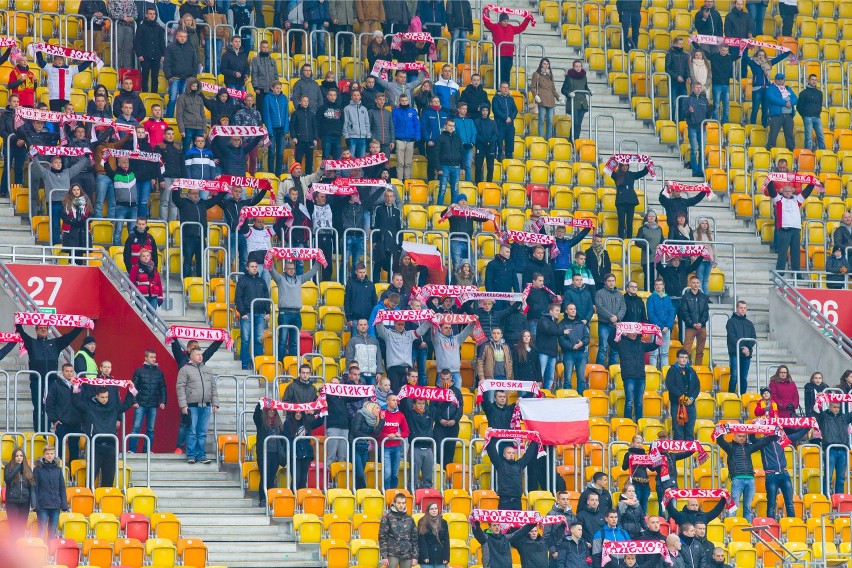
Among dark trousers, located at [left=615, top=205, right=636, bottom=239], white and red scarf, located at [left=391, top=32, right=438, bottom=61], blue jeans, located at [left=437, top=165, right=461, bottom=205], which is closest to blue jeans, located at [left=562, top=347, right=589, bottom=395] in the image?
dark trousers, located at [left=615, top=205, right=636, bottom=239]

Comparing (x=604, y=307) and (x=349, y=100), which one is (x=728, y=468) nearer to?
(x=604, y=307)

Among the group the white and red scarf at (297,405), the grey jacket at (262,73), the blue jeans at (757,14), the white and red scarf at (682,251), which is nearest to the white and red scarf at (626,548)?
the white and red scarf at (297,405)

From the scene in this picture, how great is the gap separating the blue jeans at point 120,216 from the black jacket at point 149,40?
3.68 meters

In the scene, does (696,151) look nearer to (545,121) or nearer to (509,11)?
(545,121)

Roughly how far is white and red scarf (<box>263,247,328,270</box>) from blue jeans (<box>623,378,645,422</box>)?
4.63 m

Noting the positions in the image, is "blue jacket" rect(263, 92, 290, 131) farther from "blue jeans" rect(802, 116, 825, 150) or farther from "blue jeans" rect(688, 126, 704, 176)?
"blue jeans" rect(802, 116, 825, 150)

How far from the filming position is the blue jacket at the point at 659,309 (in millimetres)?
29312

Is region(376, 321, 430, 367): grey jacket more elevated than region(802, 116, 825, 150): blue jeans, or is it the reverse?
region(802, 116, 825, 150): blue jeans

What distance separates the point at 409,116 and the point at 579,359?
5.54 meters

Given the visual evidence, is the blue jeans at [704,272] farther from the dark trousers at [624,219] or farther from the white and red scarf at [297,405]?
the white and red scarf at [297,405]

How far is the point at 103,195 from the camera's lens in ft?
94.8

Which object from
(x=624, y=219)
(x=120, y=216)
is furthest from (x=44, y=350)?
(x=624, y=219)

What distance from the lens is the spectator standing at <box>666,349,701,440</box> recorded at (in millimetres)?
27750

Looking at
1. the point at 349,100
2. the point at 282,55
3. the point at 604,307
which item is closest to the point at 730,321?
the point at 604,307
